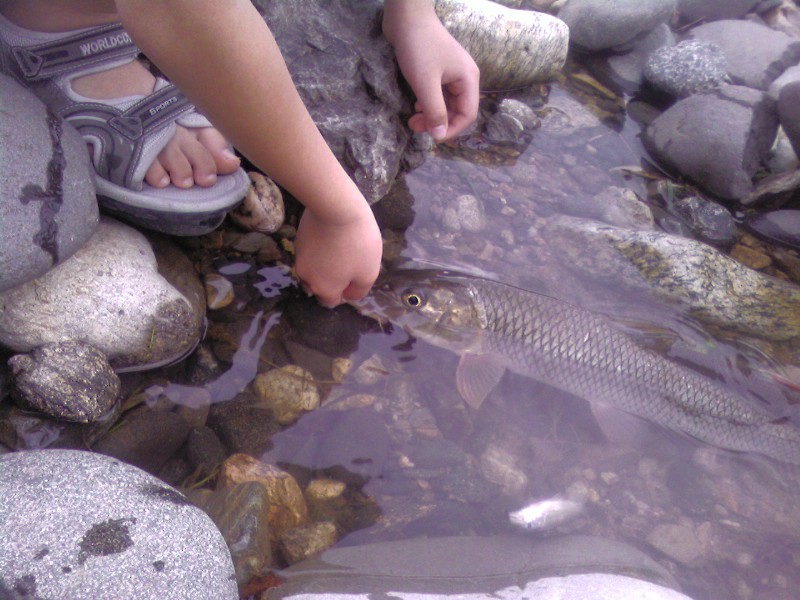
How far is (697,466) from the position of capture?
127 inches

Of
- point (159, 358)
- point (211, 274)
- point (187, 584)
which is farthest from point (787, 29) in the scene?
point (187, 584)

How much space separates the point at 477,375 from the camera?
3.30 meters

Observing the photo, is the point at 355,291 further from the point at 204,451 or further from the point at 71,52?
the point at 71,52

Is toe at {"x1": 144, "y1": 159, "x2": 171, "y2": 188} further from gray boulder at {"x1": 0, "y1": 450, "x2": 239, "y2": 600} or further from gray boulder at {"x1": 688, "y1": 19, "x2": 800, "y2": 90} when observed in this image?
gray boulder at {"x1": 688, "y1": 19, "x2": 800, "y2": 90}

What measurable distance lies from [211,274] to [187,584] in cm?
157

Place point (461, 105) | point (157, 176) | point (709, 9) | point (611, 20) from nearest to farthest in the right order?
point (157, 176) → point (461, 105) → point (611, 20) → point (709, 9)

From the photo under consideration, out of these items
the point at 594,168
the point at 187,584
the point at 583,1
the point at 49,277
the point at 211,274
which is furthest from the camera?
the point at 583,1

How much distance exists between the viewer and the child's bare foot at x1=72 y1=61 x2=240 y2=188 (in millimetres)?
2646

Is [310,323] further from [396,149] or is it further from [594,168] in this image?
[594,168]

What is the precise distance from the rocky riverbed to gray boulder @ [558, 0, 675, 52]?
4.83 feet

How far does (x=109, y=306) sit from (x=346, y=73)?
1680 millimetres

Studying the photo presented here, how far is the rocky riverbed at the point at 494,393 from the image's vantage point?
8.54ft

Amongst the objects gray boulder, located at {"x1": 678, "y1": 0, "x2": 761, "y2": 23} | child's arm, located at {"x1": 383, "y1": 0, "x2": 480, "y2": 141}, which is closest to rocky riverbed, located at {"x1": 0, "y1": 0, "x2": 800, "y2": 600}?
child's arm, located at {"x1": 383, "y1": 0, "x2": 480, "y2": 141}

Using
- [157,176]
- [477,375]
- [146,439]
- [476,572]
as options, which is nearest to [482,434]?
[477,375]
